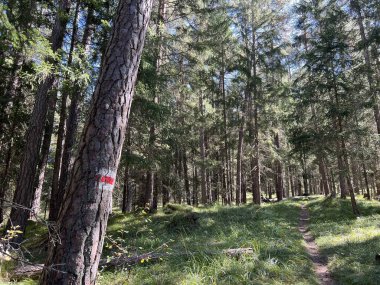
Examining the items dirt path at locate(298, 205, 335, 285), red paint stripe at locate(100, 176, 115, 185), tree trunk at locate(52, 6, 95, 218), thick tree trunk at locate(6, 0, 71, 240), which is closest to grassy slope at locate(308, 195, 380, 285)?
dirt path at locate(298, 205, 335, 285)

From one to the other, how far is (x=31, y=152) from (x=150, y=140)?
592 cm

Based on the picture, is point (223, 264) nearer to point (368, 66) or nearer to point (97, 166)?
point (97, 166)

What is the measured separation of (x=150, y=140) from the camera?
13.3 meters

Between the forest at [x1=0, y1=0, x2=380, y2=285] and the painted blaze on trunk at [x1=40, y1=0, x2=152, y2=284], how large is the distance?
0.01 meters

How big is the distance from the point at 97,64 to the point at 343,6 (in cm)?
1750

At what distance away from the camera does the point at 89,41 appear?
37.2 ft

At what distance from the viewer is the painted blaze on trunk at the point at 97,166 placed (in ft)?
8.21

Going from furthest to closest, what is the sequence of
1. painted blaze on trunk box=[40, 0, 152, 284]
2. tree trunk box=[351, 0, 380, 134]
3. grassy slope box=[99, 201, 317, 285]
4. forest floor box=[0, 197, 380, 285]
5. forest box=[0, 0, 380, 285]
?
tree trunk box=[351, 0, 380, 134]
forest floor box=[0, 197, 380, 285]
grassy slope box=[99, 201, 317, 285]
forest box=[0, 0, 380, 285]
painted blaze on trunk box=[40, 0, 152, 284]

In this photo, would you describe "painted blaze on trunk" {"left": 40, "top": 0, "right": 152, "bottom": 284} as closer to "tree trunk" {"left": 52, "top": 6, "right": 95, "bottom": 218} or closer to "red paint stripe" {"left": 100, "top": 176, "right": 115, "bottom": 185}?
"red paint stripe" {"left": 100, "top": 176, "right": 115, "bottom": 185}

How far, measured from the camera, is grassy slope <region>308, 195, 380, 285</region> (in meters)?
5.89

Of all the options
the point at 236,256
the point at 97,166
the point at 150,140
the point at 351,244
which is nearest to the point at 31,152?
the point at 150,140

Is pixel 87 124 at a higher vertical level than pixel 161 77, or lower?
lower

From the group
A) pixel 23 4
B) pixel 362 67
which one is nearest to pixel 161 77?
pixel 23 4

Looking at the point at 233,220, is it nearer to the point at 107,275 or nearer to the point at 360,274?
the point at 360,274
